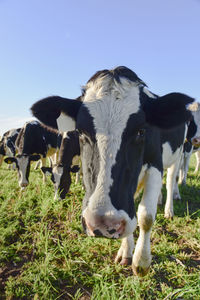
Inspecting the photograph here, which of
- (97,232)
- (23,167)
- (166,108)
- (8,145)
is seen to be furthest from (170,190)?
(8,145)

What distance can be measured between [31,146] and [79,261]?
18.2ft

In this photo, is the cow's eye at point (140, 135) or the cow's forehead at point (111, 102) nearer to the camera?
the cow's forehead at point (111, 102)

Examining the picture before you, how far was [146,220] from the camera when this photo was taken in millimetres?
2236

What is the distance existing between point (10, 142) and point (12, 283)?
29.1ft

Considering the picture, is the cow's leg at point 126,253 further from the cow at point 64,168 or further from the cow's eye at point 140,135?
the cow at point 64,168

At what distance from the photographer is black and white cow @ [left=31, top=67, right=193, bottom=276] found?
1541mm

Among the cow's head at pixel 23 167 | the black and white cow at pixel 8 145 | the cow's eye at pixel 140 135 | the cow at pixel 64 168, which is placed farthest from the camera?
the black and white cow at pixel 8 145

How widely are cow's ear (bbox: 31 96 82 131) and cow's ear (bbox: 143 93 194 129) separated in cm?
82

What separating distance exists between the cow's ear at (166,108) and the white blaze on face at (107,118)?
0.20 metres

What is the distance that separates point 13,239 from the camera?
2.90 meters

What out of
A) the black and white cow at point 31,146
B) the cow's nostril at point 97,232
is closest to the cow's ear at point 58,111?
the cow's nostril at point 97,232

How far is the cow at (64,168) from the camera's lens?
15.5ft

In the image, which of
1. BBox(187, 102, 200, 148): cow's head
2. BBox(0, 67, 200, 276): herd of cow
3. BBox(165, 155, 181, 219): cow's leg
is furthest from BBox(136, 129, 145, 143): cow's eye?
BBox(187, 102, 200, 148): cow's head

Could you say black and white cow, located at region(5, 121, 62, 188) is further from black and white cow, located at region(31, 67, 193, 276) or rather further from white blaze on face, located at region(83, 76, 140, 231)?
white blaze on face, located at region(83, 76, 140, 231)
